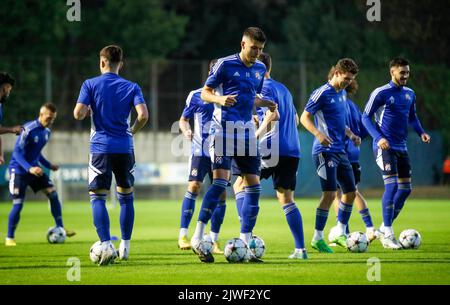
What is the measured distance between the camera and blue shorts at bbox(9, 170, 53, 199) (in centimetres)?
1606

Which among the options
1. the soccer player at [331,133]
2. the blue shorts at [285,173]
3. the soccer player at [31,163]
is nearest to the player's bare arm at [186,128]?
the soccer player at [331,133]

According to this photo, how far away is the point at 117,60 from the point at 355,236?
3891 millimetres

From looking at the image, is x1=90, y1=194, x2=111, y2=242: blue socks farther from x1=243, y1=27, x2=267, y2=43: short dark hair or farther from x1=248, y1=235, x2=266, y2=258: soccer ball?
x1=243, y1=27, x2=267, y2=43: short dark hair

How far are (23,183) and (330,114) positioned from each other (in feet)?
19.1

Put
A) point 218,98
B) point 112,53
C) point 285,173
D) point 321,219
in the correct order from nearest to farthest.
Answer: point 218,98 → point 112,53 → point 285,173 → point 321,219

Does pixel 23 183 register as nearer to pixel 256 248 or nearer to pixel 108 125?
pixel 108 125

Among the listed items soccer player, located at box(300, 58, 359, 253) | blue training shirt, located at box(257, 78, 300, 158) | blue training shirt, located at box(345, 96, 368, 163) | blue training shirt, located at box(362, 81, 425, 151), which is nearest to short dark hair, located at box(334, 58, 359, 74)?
soccer player, located at box(300, 58, 359, 253)

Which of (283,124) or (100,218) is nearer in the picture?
(100,218)

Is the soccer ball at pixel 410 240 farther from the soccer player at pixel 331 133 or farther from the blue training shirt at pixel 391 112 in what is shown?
the blue training shirt at pixel 391 112

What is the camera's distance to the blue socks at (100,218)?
36.7ft

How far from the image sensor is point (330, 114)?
12727 millimetres

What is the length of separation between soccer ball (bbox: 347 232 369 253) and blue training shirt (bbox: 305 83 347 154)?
114 centimetres

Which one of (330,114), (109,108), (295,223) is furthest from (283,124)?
(109,108)

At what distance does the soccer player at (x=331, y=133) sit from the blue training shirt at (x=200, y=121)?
1515mm
